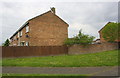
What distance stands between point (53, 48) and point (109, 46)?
14196 mm

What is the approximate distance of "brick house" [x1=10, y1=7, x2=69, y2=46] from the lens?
25.3 metres

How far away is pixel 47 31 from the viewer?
26812 mm

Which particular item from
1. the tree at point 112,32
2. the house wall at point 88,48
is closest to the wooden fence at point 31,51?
the house wall at point 88,48

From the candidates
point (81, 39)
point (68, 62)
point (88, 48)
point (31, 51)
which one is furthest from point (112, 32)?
point (68, 62)

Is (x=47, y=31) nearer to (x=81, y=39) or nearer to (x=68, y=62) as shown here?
(x=81, y=39)

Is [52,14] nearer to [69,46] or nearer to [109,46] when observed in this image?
[69,46]

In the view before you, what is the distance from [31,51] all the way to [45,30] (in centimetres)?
696

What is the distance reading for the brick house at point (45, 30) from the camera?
25328 millimetres

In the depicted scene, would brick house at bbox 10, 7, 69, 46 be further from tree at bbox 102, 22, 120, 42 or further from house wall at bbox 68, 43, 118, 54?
tree at bbox 102, 22, 120, 42

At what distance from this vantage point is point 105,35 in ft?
110

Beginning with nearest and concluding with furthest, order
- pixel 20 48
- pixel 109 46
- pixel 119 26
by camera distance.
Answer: pixel 20 48, pixel 109 46, pixel 119 26

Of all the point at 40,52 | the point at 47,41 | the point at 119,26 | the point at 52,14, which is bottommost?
the point at 40,52

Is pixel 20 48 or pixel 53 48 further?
pixel 53 48

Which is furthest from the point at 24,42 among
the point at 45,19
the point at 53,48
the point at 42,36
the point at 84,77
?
the point at 84,77
